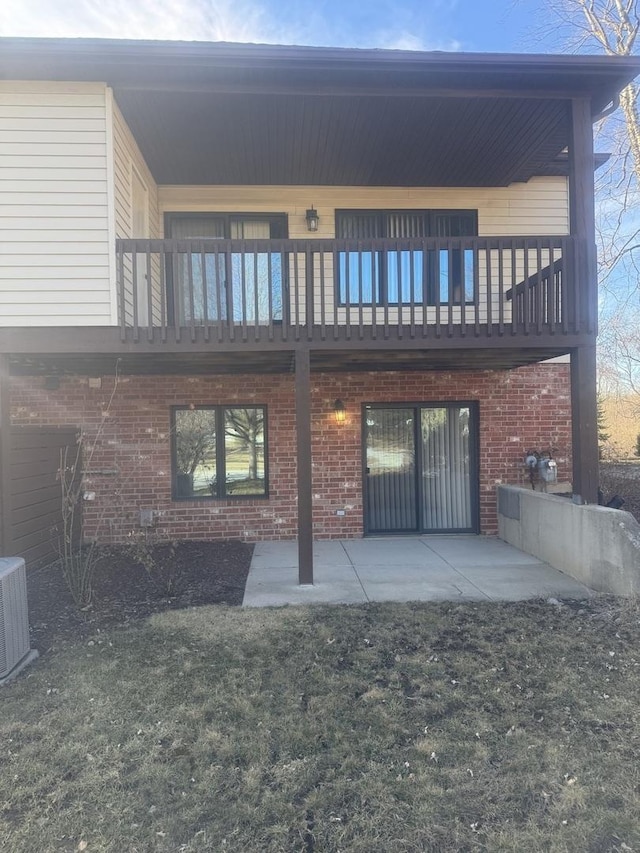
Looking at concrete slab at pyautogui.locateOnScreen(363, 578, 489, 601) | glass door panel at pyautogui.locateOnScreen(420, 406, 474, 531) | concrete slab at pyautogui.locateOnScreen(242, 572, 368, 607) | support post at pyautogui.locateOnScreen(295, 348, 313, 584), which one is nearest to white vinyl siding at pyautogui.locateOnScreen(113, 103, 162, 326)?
support post at pyautogui.locateOnScreen(295, 348, 313, 584)

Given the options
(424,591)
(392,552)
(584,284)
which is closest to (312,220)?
(584,284)

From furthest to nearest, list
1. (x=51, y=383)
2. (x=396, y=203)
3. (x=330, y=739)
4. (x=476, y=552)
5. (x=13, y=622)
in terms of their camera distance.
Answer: (x=396, y=203)
(x=51, y=383)
(x=476, y=552)
(x=13, y=622)
(x=330, y=739)

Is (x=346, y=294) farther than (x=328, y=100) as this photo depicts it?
Yes

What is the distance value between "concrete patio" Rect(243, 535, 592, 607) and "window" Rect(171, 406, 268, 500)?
1.03 m

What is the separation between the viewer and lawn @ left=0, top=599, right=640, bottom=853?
214 cm

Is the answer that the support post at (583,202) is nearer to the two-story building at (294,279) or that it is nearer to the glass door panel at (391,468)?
the two-story building at (294,279)

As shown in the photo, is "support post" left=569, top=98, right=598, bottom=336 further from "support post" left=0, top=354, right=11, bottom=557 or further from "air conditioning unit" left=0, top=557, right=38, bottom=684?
"support post" left=0, top=354, right=11, bottom=557

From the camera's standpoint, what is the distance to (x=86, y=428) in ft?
24.8

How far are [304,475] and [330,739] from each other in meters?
2.97

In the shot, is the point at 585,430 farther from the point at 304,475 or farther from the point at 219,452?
the point at 219,452

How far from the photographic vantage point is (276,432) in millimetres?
7797

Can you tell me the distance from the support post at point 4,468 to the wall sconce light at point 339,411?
169 inches

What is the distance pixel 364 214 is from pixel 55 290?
4600 millimetres

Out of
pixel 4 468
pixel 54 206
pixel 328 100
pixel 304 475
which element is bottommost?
pixel 304 475
